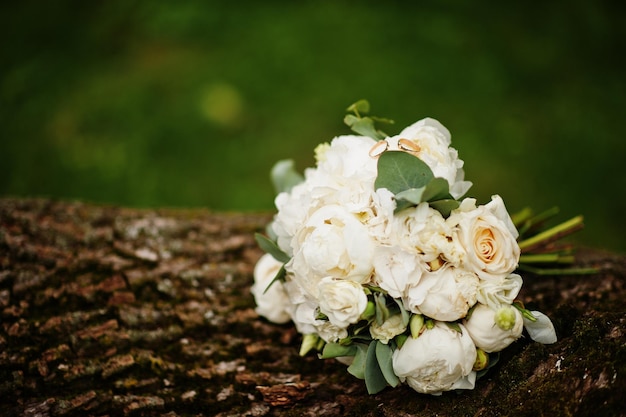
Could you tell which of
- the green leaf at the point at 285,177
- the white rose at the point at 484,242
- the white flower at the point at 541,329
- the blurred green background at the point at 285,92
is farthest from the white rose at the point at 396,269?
the blurred green background at the point at 285,92

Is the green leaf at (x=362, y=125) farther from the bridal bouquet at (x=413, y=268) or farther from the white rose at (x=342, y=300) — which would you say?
the white rose at (x=342, y=300)

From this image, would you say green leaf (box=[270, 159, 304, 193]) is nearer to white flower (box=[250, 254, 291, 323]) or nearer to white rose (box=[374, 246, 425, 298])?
white flower (box=[250, 254, 291, 323])

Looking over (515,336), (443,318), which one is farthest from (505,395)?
(443,318)

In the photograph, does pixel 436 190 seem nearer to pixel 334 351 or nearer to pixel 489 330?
pixel 489 330

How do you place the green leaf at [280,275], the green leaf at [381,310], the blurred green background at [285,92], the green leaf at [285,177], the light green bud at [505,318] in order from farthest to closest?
1. the blurred green background at [285,92]
2. the green leaf at [285,177]
3. the green leaf at [280,275]
4. the green leaf at [381,310]
5. the light green bud at [505,318]

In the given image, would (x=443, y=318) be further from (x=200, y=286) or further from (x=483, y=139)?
(x=483, y=139)

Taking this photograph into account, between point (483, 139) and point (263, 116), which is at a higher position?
point (263, 116)

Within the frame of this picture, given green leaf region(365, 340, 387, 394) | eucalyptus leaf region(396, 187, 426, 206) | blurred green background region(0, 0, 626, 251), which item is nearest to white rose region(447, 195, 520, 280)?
eucalyptus leaf region(396, 187, 426, 206)

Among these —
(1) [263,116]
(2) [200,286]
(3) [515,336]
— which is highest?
(1) [263,116]
